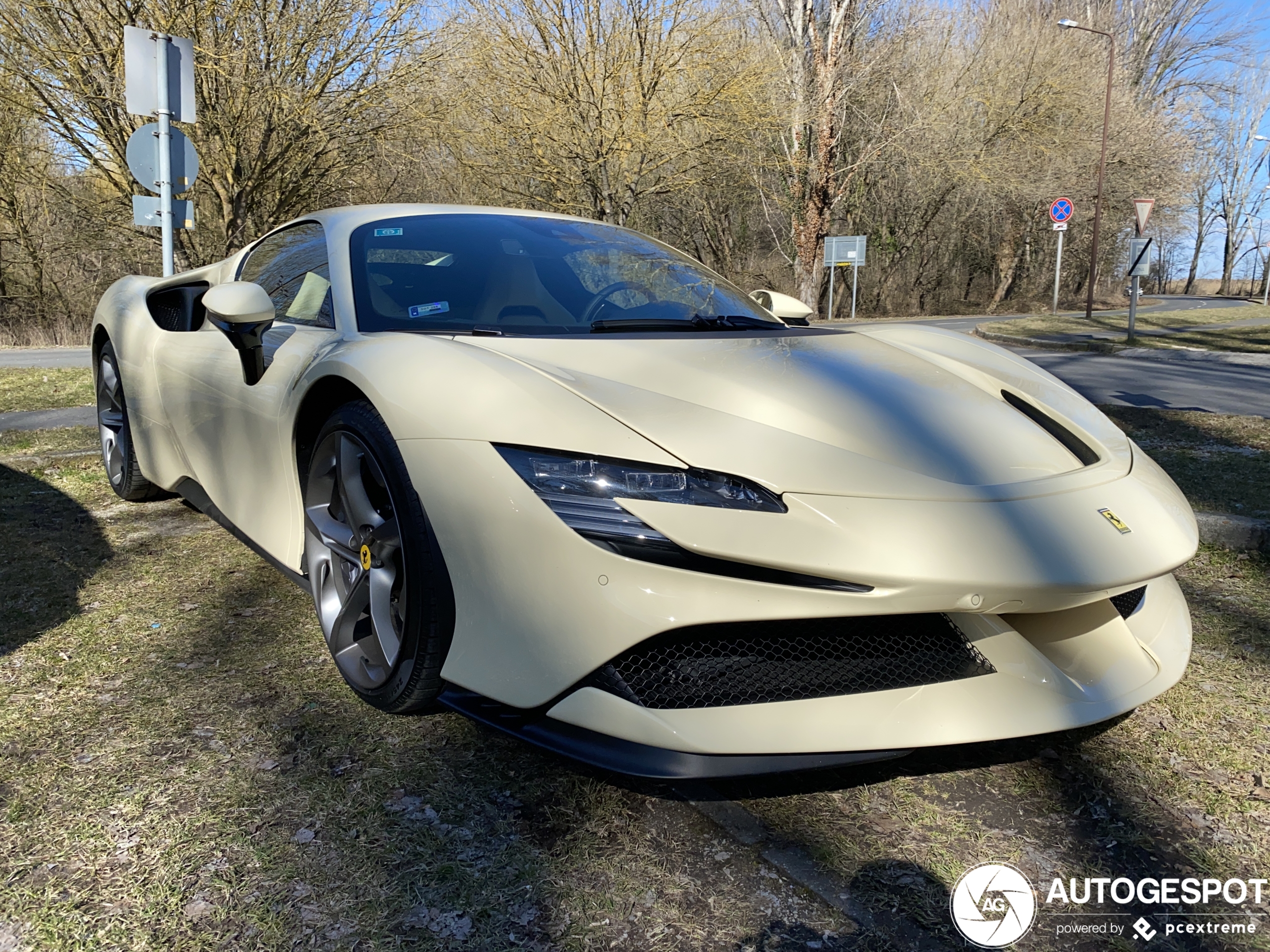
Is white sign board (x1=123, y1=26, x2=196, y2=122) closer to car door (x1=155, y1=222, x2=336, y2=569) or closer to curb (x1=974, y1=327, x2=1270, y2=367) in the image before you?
car door (x1=155, y1=222, x2=336, y2=569)

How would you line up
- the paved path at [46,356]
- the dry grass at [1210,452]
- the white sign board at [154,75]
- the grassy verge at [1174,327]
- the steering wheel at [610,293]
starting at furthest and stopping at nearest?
the grassy verge at [1174,327] < the paved path at [46,356] < the white sign board at [154,75] < the dry grass at [1210,452] < the steering wheel at [610,293]

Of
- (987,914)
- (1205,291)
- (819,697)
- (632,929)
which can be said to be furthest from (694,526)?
(1205,291)

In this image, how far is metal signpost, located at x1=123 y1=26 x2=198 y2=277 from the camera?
235 inches

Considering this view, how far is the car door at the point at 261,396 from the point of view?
7.78ft

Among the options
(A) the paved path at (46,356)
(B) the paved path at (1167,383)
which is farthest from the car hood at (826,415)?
(A) the paved path at (46,356)

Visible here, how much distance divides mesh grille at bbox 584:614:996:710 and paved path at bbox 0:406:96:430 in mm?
5203

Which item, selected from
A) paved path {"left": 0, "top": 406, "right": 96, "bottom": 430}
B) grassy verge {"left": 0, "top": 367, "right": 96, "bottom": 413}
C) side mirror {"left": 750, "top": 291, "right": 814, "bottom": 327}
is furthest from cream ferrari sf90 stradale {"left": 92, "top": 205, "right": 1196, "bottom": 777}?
grassy verge {"left": 0, "top": 367, "right": 96, "bottom": 413}

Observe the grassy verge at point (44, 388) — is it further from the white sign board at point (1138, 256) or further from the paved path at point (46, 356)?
the white sign board at point (1138, 256)

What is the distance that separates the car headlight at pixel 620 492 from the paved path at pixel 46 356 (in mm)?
9146

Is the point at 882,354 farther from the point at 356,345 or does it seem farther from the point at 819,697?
the point at 356,345

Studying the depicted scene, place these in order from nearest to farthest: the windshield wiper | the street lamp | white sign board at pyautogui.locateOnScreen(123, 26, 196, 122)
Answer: the windshield wiper → white sign board at pyautogui.locateOnScreen(123, 26, 196, 122) → the street lamp

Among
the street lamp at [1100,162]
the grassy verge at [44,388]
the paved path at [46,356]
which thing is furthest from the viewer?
the street lamp at [1100,162]

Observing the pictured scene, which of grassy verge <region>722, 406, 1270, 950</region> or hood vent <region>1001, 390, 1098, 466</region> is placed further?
hood vent <region>1001, 390, 1098, 466</region>

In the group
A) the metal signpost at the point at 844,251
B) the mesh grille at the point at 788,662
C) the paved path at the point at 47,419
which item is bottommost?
the paved path at the point at 47,419
